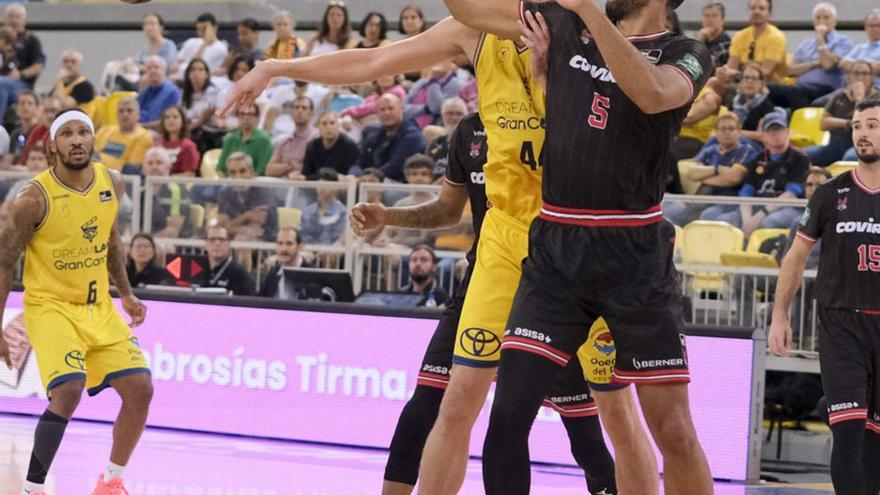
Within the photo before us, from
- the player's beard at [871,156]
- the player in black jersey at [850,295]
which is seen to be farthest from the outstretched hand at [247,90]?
the player's beard at [871,156]

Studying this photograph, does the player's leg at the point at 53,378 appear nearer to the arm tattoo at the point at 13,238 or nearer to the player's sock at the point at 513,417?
the arm tattoo at the point at 13,238

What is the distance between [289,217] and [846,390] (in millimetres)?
6804

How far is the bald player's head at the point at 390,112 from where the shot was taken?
14.2m

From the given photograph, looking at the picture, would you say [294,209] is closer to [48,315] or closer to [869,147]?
[48,315]

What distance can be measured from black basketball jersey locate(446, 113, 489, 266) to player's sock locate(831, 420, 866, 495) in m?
2.12

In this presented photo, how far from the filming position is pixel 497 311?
17.5ft

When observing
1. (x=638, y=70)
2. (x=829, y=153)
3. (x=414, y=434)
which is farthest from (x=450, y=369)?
(x=829, y=153)

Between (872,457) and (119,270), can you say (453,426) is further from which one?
(119,270)

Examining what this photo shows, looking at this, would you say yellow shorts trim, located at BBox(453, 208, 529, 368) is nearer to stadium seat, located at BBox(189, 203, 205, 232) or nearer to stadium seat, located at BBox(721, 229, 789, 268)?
stadium seat, located at BBox(721, 229, 789, 268)

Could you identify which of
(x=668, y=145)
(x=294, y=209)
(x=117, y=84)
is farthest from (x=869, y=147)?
(x=117, y=84)

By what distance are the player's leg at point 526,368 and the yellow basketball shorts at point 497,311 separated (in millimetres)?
669

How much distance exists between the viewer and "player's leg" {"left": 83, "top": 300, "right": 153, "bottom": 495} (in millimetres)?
7461

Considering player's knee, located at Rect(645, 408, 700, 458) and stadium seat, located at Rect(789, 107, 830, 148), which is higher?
stadium seat, located at Rect(789, 107, 830, 148)

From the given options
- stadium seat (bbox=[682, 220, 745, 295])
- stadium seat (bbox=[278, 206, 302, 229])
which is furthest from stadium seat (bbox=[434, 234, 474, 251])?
stadium seat (bbox=[682, 220, 745, 295])
